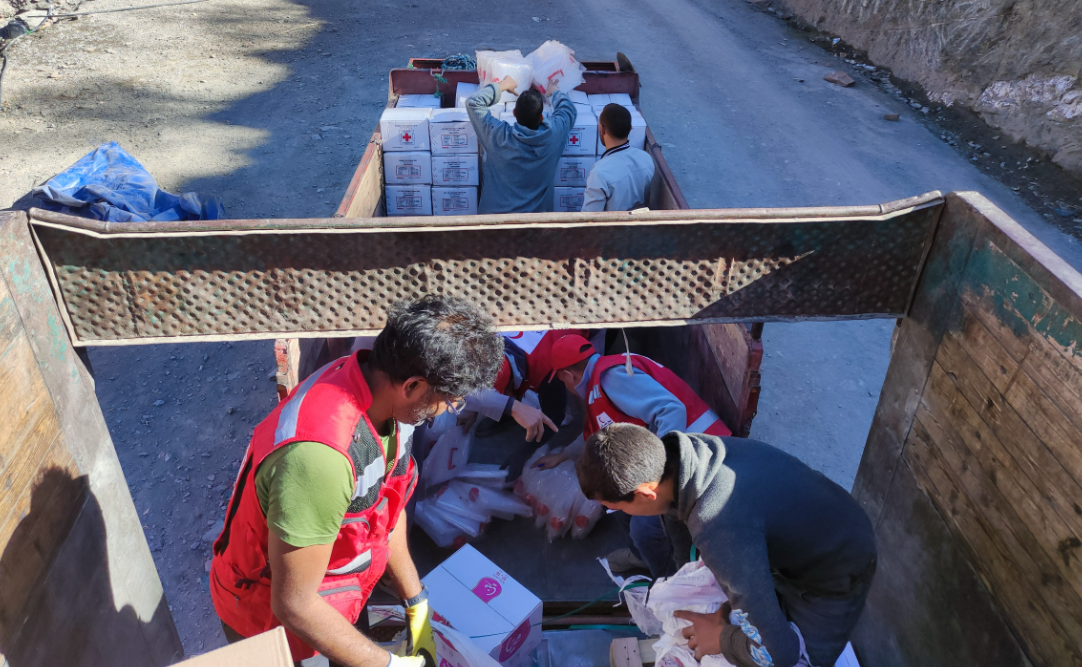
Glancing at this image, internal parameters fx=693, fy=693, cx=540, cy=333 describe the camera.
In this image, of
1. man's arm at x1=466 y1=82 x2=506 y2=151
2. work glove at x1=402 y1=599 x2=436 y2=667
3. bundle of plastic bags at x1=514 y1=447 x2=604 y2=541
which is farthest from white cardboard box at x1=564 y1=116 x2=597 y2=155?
work glove at x1=402 y1=599 x2=436 y2=667

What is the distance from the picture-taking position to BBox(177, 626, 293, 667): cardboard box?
1.56 metres

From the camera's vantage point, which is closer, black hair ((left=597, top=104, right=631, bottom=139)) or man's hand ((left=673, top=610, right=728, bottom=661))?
man's hand ((left=673, top=610, right=728, bottom=661))

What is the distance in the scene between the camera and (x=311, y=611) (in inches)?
A: 74.2

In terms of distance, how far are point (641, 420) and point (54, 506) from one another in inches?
89.6

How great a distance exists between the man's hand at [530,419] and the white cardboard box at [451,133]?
2.12 meters

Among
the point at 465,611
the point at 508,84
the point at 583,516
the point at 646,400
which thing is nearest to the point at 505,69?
the point at 508,84

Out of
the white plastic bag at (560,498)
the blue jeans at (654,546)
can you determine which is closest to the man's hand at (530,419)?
the white plastic bag at (560,498)

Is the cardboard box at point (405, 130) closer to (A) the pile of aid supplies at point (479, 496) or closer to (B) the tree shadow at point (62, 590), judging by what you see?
(A) the pile of aid supplies at point (479, 496)

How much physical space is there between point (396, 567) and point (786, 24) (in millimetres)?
13029

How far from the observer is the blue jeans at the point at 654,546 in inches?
125

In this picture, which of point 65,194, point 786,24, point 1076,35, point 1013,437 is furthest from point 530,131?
point 786,24

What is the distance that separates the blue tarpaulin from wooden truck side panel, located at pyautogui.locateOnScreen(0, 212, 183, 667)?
12.3 feet

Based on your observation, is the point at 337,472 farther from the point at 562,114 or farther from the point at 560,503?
the point at 562,114

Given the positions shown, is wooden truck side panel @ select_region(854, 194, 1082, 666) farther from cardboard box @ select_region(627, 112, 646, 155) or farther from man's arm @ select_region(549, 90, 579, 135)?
cardboard box @ select_region(627, 112, 646, 155)
